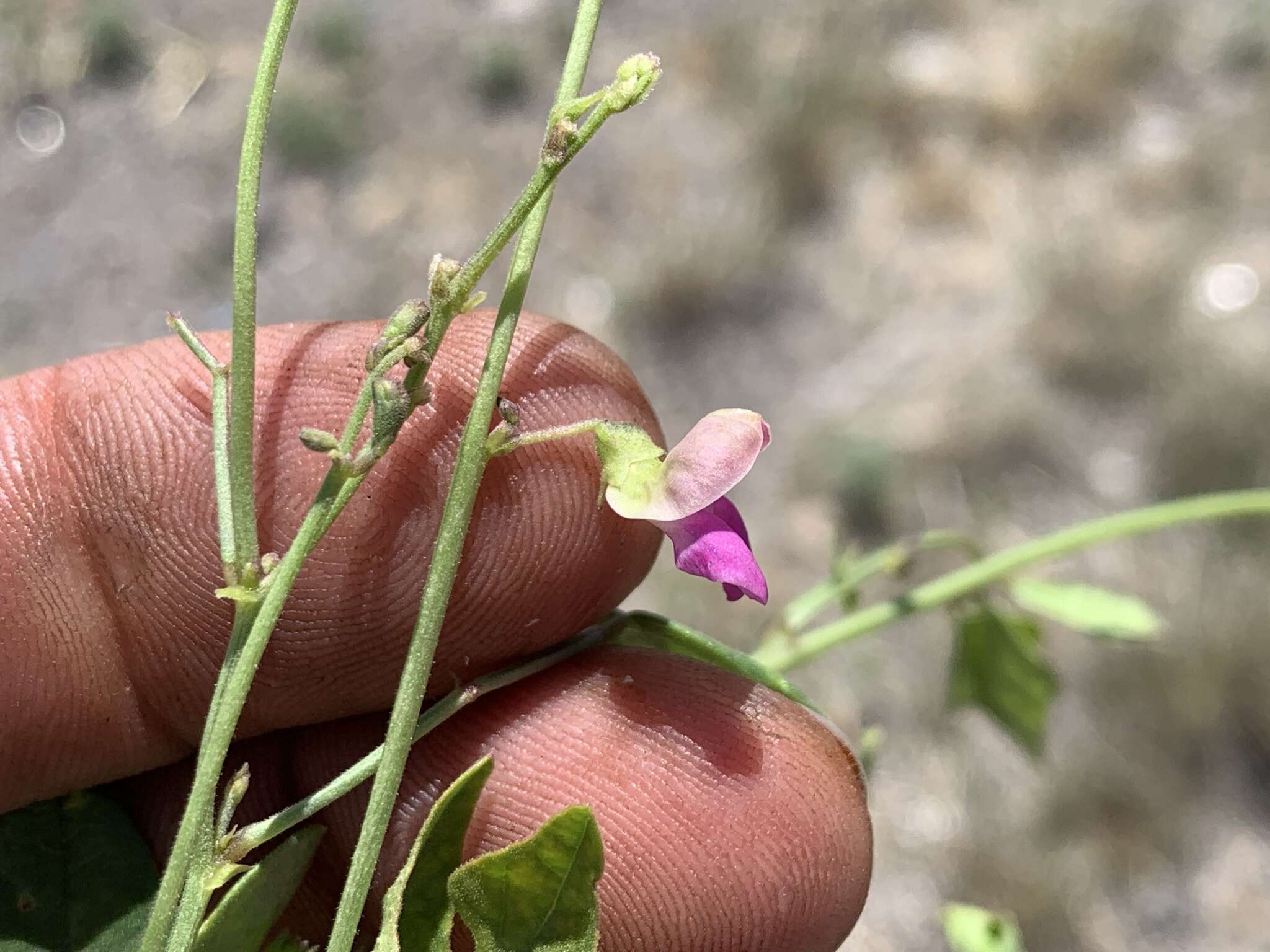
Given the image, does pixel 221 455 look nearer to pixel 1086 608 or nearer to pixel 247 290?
pixel 247 290

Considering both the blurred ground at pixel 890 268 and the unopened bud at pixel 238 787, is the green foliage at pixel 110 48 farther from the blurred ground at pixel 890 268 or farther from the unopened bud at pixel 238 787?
the unopened bud at pixel 238 787

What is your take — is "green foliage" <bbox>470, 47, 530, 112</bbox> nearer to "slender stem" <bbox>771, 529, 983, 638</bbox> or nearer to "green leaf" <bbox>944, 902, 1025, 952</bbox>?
"slender stem" <bbox>771, 529, 983, 638</bbox>

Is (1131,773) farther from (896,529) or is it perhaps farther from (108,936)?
(108,936)

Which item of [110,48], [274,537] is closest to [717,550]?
[274,537]

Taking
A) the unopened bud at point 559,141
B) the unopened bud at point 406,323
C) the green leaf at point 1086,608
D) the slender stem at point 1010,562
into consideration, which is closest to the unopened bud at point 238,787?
the unopened bud at point 406,323

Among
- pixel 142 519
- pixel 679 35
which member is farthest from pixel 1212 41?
pixel 142 519

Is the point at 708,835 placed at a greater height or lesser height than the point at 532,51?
lesser

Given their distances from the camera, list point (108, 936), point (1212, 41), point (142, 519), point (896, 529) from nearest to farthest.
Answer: point (108, 936)
point (142, 519)
point (896, 529)
point (1212, 41)

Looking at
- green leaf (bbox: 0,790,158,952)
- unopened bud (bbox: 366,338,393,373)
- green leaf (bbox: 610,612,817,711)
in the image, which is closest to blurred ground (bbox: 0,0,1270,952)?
green leaf (bbox: 610,612,817,711)
